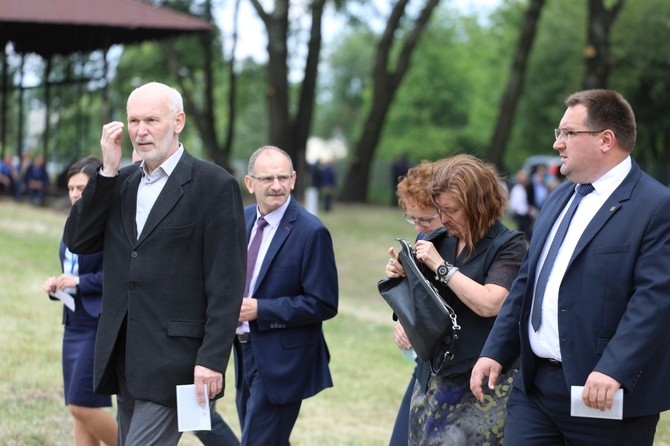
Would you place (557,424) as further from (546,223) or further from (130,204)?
(130,204)

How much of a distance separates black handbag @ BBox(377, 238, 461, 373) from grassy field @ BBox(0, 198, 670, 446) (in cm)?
342

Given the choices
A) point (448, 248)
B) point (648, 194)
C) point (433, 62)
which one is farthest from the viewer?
point (433, 62)

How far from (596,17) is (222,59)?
65.1 feet

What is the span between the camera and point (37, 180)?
29203 mm

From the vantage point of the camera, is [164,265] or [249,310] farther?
[249,310]

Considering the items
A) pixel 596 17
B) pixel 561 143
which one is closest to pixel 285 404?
pixel 561 143

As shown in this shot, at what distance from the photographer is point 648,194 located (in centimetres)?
443

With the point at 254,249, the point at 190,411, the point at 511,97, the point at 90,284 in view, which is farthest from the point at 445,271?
the point at 511,97

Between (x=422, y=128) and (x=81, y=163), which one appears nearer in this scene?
(x=81, y=163)

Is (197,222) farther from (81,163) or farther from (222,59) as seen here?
(222,59)

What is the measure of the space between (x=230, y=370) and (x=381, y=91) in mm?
26244

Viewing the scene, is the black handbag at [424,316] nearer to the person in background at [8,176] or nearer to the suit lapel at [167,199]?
the suit lapel at [167,199]

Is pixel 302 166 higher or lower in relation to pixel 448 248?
lower

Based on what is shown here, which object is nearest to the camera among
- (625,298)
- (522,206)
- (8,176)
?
(625,298)
